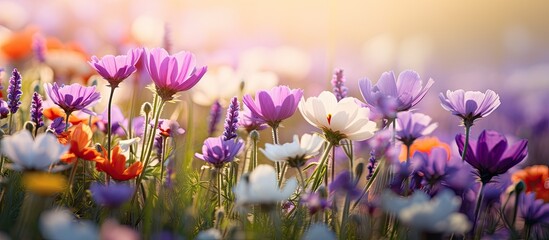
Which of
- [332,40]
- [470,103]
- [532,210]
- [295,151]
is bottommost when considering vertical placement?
[532,210]

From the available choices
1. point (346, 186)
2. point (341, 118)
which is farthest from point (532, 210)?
point (346, 186)

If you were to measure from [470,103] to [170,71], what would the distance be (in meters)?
0.66

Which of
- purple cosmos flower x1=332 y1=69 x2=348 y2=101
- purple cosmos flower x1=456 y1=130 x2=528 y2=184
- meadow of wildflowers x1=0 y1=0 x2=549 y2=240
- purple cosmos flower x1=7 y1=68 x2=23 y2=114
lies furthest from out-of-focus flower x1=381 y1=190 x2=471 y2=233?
purple cosmos flower x1=7 y1=68 x2=23 y2=114

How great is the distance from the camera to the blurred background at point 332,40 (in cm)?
410

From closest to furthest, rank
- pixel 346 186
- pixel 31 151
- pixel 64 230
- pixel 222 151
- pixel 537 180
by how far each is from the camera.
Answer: pixel 64 230, pixel 31 151, pixel 346 186, pixel 222 151, pixel 537 180

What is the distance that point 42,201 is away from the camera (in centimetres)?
123

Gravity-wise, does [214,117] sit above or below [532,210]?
above

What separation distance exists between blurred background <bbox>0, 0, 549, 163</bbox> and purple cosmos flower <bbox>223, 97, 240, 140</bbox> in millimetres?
1049

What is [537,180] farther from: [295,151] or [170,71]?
[170,71]

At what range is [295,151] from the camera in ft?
5.19

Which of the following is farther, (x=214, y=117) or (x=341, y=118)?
(x=214, y=117)

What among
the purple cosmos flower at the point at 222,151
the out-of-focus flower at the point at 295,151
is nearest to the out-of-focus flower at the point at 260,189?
the out-of-focus flower at the point at 295,151

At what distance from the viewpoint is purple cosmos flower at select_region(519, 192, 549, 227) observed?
180cm

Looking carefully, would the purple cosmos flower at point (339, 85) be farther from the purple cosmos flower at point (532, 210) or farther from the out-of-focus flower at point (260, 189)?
the out-of-focus flower at point (260, 189)
